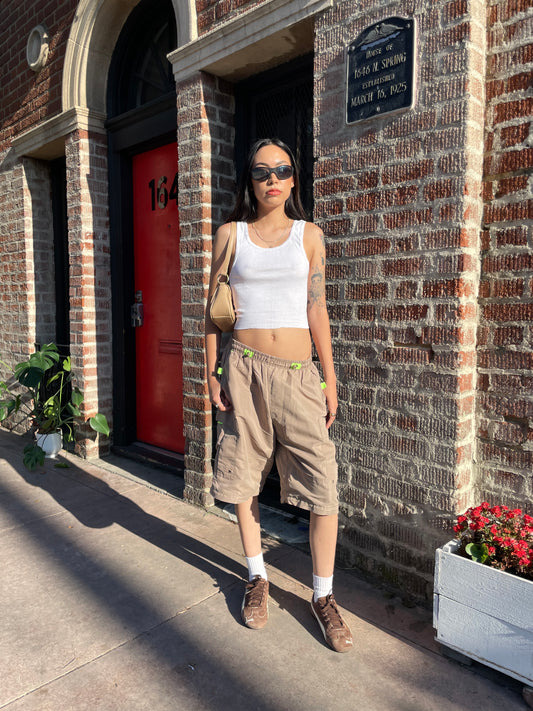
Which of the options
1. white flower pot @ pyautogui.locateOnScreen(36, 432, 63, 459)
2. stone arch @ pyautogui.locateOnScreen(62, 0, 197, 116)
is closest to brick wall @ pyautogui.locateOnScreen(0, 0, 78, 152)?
stone arch @ pyautogui.locateOnScreen(62, 0, 197, 116)

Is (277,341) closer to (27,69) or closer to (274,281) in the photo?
(274,281)

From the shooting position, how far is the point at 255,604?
7.65 feet

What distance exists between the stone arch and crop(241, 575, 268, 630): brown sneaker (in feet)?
12.8

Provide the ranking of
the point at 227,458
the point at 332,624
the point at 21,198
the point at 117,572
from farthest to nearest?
the point at 21,198, the point at 117,572, the point at 227,458, the point at 332,624

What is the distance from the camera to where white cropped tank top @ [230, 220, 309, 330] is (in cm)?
221

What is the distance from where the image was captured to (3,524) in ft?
11.1

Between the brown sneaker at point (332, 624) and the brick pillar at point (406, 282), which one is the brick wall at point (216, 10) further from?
the brown sneaker at point (332, 624)

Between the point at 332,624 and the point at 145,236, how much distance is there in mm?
3309

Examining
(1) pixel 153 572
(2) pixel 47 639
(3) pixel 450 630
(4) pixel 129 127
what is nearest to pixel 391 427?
(3) pixel 450 630

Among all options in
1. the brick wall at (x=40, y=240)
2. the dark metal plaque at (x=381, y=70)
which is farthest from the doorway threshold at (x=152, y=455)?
the dark metal plaque at (x=381, y=70)

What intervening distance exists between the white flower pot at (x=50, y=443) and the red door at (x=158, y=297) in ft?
2.39

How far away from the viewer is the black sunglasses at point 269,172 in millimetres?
2215

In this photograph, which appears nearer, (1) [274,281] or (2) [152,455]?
(1) [274,281]

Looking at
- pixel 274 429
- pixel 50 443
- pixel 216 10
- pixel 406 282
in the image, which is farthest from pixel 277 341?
pixel 50 443
